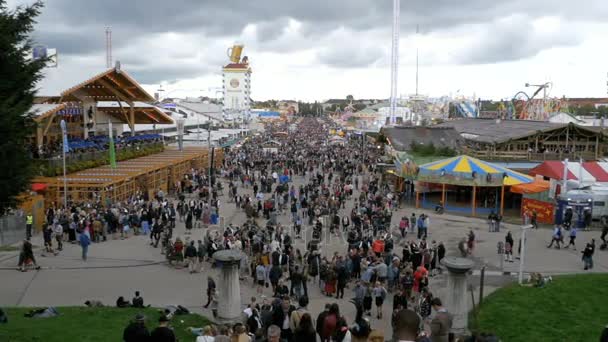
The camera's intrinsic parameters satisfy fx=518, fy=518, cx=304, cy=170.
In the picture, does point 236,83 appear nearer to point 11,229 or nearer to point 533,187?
point 533,187

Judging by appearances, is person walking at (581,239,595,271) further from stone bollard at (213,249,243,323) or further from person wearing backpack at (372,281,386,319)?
stone bollard at (213,249,243,323)

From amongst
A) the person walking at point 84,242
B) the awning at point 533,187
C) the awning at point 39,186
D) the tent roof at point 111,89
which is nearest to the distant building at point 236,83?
the tent roof at point 111,89

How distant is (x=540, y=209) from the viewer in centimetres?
2341

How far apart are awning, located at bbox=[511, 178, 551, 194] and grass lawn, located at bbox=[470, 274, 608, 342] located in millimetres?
11960

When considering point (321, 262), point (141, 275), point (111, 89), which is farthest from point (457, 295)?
point (111, 89)

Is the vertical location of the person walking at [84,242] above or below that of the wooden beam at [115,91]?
below

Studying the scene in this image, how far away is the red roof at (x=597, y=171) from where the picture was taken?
25109mm

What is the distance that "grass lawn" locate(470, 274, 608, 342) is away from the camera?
10086mm

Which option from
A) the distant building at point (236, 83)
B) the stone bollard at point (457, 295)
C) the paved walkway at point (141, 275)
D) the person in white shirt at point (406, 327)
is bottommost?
the paved walkway at point (141, 275)

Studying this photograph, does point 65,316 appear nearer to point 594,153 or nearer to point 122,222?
point 122,222

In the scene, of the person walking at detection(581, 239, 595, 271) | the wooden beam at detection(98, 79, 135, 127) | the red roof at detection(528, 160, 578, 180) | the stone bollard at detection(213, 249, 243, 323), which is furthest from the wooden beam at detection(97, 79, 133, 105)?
the person walking at detection(581, 239, 595, 271)

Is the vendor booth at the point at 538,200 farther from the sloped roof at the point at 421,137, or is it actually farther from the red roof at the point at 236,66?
the red roof at the point at 236,66

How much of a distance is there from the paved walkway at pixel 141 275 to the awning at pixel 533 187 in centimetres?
527

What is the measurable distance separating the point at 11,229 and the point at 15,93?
35.2 feet
